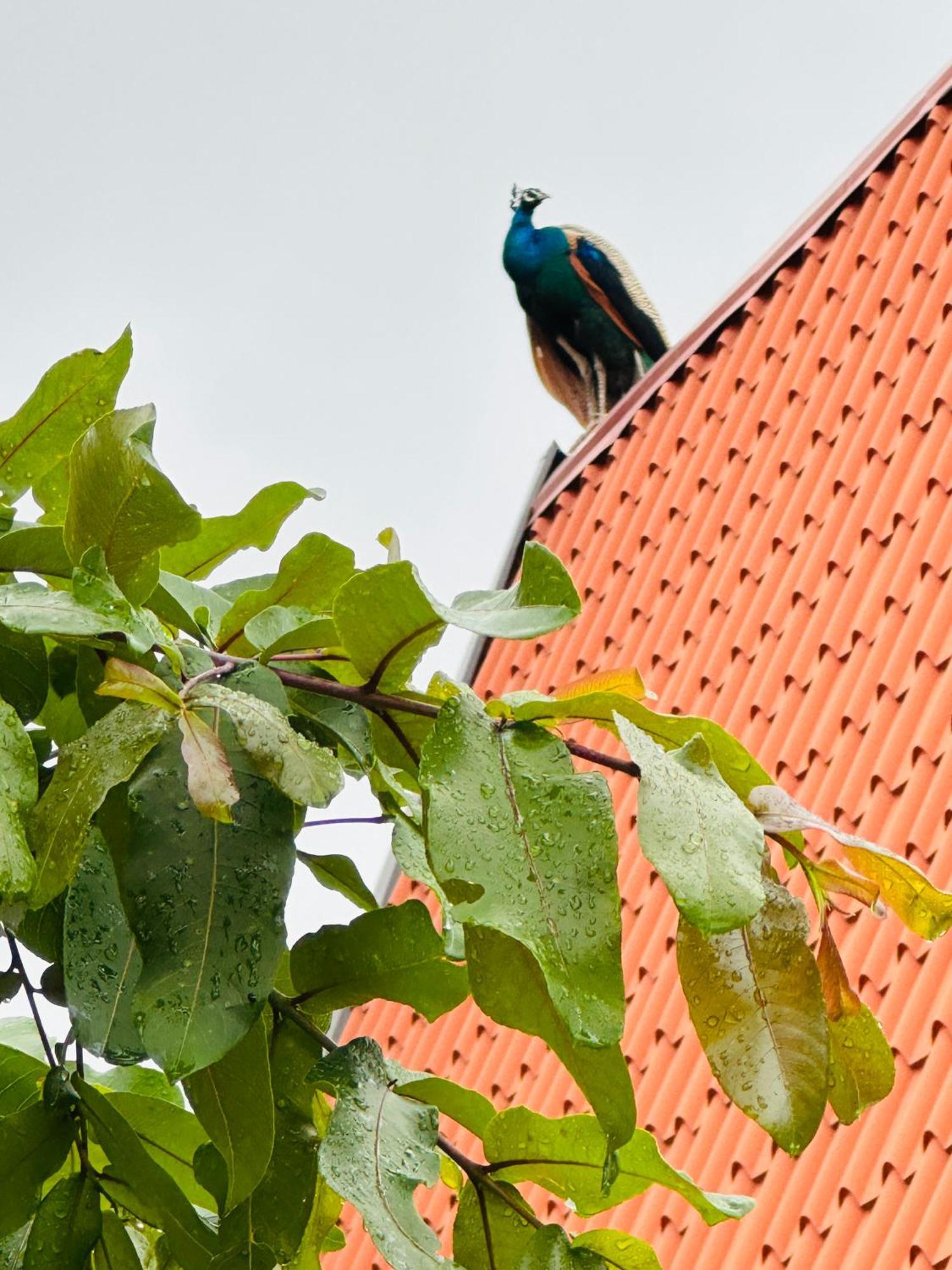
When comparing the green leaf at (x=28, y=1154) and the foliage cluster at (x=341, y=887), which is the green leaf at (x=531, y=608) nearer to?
the foliage cluster at (x=341, y=887)

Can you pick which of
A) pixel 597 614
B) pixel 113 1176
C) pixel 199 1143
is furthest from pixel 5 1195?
Result: pixel 597 614

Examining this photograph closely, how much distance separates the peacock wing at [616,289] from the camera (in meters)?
5.33

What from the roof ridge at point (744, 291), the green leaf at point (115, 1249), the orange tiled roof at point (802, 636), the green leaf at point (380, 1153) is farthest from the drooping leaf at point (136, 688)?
the roof ridge at point (744, 291)

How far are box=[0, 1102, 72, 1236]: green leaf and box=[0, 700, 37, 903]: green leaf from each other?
0.23 m

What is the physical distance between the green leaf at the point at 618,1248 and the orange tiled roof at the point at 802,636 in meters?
1.67

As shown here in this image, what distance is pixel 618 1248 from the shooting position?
2.77ft

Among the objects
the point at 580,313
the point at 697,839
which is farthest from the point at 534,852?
the point at 580,313

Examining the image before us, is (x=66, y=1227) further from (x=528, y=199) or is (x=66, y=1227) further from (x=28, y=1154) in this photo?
(x=528, y=199)

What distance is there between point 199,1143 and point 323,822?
249mm

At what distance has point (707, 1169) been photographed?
298 centimetres

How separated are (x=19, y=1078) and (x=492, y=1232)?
0.28 m

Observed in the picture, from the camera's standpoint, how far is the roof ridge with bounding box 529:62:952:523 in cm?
448

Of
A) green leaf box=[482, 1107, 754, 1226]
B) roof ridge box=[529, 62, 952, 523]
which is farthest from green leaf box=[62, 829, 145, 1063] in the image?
roof ridge box=[529, 62, 952, 523]

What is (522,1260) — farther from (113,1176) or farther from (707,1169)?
(707,1169)
